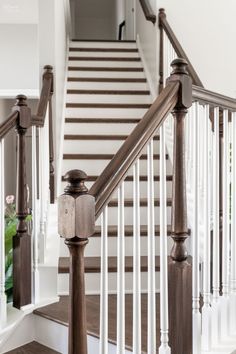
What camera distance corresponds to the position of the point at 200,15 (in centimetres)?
491

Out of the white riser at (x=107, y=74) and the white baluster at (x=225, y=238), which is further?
the white riser at (x=107, y=74)

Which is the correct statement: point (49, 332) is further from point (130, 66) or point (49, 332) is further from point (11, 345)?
point (130, 66)

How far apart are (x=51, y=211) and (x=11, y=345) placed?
1258 millimetres

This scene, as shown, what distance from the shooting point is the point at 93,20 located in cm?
948

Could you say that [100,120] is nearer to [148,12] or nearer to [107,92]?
[107,92]

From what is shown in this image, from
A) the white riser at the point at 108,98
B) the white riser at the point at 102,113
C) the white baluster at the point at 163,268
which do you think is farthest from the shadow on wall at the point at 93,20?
the white baluster at the point at 163,268

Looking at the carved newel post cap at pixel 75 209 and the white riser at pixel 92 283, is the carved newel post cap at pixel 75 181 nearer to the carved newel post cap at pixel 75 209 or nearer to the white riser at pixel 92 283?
the carved newel post cap at pixel 75 209

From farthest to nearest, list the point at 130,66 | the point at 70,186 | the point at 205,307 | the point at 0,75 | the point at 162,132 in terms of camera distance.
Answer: the point at 0,75, the point at 130,66, the point at 205,307, the point at 162,132, the point at 70,186

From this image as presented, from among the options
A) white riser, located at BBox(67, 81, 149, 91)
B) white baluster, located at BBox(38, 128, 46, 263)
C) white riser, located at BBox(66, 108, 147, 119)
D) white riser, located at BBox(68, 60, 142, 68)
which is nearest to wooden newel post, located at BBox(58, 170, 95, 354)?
white baluster, located at BBox(38, 128, 46, 263)

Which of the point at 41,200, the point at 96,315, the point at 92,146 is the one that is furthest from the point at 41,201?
the point at 92,146

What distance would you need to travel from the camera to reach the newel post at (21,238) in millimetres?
2404

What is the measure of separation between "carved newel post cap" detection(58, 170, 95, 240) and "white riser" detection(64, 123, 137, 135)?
3026mm

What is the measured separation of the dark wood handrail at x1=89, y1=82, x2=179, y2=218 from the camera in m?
1.30

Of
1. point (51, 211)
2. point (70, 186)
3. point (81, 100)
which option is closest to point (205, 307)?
point (70, 186)
